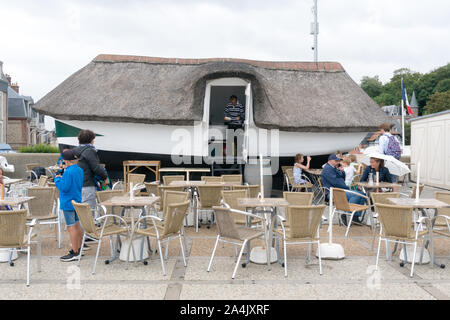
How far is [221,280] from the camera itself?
4.65 meters

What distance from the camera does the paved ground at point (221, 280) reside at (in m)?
4.18

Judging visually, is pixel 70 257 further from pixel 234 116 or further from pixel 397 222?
pixel 234 116

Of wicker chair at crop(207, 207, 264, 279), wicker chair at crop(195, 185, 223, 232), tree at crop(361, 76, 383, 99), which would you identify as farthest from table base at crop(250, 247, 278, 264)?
tree at crop(361, 76, 383, 99)

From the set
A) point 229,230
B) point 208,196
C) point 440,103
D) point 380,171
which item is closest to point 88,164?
point 208,196

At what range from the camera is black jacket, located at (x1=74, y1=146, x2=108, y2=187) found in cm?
610

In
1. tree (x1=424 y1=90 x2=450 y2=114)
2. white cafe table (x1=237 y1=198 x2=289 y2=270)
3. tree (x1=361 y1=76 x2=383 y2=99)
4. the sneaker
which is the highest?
tree (x1=361 y1=76 x2=383 y2=99)

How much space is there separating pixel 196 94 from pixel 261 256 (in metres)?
7.25

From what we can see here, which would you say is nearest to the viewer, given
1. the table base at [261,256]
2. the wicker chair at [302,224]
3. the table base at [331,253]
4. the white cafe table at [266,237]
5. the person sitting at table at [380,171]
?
the wicker chair at [302,224]

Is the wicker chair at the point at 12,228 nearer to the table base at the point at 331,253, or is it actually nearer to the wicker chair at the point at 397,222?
the table base at the point at 331,253

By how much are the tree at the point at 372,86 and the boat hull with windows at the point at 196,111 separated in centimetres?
7490

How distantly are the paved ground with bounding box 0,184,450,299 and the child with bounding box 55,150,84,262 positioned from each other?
21 cm

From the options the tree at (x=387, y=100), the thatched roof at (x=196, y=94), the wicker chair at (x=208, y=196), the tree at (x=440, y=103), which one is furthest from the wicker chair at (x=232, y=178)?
the tree at (x=387, y=100)

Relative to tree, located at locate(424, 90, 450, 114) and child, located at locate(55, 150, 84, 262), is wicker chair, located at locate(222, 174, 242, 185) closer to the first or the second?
child, located at locate(55, 150, 84, 262)

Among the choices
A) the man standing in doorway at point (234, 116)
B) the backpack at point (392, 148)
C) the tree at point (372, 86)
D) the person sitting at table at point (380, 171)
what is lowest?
the person sitting at table at point (380, 171)
